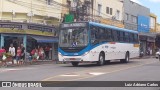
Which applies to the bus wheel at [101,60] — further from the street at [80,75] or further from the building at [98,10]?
the building at [98,10]

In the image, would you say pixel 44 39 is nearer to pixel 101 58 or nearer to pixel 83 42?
Result: pixel 101 58

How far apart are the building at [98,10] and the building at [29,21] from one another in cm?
272

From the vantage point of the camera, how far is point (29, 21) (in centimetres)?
3806

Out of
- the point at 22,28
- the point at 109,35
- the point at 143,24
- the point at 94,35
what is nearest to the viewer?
the point at 94,35

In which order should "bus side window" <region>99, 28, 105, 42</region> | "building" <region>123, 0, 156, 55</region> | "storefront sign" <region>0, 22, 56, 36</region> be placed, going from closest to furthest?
1. "bus side window" <region>99, 28, 105, 42</region>
2. "storefront sign" <region>0, 22, 56, 36</region>
3. "building" <region>123, 0, 156, 55</region>

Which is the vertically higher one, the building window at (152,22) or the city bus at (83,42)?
the building window at (152,22)

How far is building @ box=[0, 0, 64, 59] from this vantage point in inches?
1452

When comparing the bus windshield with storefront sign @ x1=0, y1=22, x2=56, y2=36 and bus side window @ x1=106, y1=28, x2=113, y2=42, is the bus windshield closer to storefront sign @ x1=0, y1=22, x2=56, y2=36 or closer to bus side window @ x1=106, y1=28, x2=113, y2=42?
bus side window @ x1=106, y1=28, x2=113, y2=42

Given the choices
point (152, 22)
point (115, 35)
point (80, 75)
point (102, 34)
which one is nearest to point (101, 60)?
point (102, 34)

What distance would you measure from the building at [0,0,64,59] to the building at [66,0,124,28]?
2715 millimetres

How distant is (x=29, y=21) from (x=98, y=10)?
45.9 ft

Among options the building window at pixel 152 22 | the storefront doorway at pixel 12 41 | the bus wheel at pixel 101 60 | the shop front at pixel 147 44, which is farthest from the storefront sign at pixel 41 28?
the building window at pixel 152 22

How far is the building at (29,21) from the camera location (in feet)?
121

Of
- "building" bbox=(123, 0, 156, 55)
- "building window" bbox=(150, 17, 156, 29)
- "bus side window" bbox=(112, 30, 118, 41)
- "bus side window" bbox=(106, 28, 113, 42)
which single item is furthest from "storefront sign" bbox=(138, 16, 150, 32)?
"bus side window" bbox=(106, 28, 113, 42)
